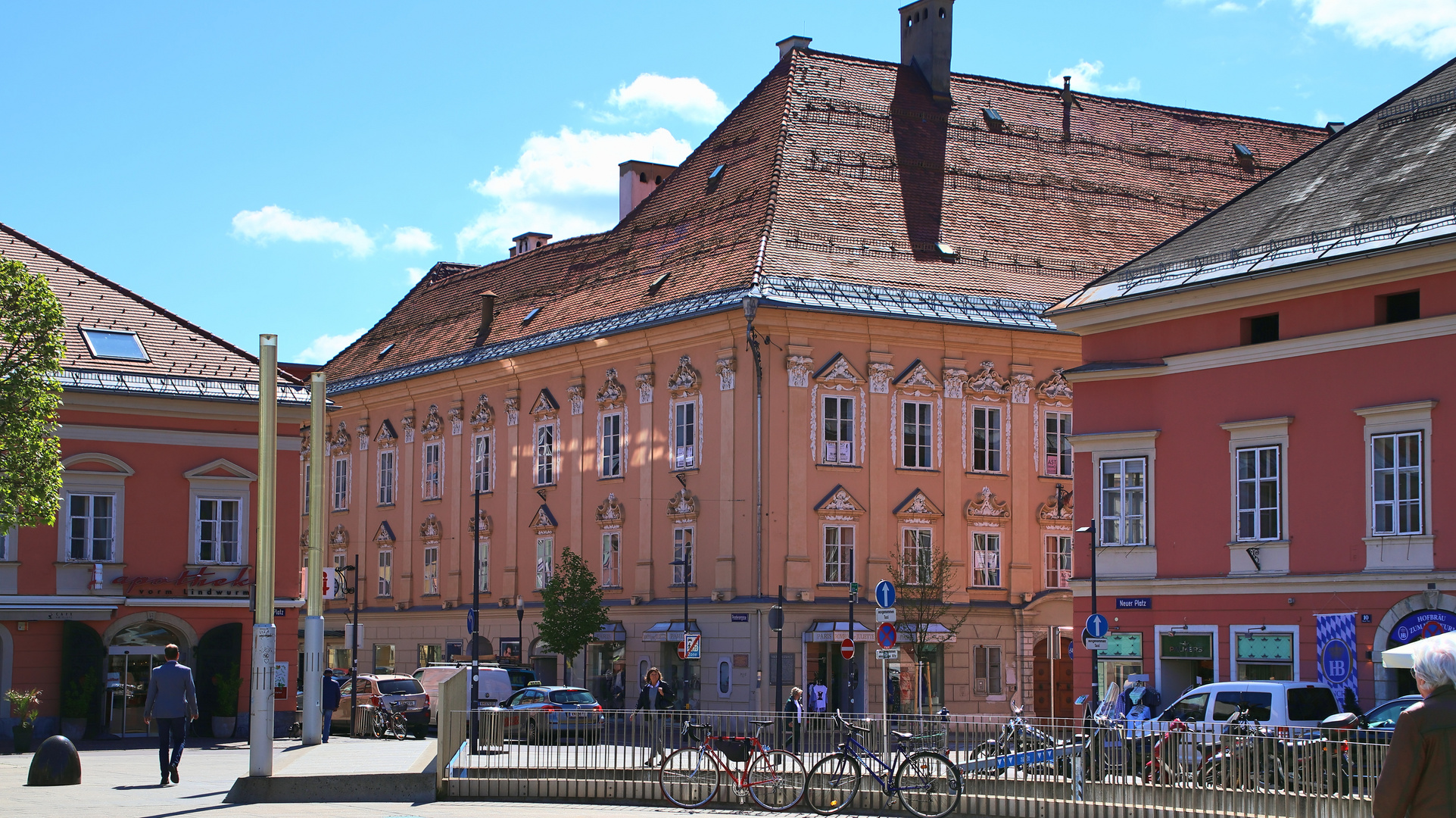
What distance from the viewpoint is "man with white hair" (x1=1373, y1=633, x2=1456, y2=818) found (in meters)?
8.91

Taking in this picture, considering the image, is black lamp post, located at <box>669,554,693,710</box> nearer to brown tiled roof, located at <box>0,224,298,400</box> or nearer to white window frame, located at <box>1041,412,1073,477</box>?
white window frame, located at <box>1041,412,1073,477</box>

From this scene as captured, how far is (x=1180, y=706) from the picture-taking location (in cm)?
2691

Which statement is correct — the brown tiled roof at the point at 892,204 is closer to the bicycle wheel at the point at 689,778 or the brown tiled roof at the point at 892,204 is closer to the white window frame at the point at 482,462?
the white window frame at the point at 482,462

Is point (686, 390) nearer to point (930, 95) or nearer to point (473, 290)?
point (930, 95)

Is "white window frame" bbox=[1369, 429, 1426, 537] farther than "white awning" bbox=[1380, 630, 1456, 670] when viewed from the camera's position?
Yes

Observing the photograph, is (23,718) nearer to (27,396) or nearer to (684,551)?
(27,396)

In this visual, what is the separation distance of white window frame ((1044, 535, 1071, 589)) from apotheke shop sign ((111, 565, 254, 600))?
78.6 feet

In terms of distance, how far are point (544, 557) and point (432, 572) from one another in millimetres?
7263

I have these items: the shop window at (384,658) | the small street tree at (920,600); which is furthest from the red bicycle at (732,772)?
the shop window at (384,658)

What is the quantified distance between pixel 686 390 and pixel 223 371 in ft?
48.1

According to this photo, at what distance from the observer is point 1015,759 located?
68.5 ft

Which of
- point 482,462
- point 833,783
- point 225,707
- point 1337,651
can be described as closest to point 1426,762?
point 833,783

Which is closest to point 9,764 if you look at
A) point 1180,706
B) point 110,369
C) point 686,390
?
point 110,369

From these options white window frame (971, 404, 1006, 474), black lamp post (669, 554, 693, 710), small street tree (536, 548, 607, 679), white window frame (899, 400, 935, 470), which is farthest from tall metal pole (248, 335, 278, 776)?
Result: white window frame (971, 404, 1006, 474)
